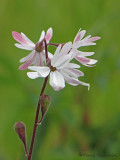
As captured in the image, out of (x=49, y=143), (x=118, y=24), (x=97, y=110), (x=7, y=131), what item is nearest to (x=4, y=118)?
(x=7, y=131)

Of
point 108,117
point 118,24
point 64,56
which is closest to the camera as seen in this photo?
point 64,56

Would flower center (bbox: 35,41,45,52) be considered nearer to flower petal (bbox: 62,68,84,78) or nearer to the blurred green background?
flower petal (bbox: 62,68,84,78)

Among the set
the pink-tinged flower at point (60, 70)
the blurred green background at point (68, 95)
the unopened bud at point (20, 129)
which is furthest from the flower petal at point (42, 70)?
the blurred green background at point (68, 95)

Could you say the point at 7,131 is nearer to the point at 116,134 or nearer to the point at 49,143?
the point at 49,143

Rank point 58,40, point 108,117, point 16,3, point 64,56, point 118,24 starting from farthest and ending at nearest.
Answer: point 16,3, point 118,24, point 58,40, point 108,117, point 64,56

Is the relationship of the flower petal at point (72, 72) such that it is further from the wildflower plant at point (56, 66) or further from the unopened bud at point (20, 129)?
the unopened bud at point (20, 129)

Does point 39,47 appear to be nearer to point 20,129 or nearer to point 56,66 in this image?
point 56,66

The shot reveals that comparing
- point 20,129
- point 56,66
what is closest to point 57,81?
point 56,66
